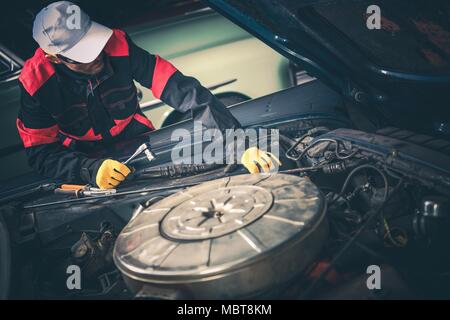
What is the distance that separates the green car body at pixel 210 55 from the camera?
2.99 meters

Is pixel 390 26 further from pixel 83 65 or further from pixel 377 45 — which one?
pixel 83 65

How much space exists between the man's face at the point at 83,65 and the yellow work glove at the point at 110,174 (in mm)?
583

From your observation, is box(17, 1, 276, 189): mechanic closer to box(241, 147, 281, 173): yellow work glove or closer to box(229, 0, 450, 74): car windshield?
box(241, 147, 281, 173): yellow work glove

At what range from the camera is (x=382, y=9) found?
4.62 feet

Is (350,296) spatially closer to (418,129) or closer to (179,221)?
(179,221)

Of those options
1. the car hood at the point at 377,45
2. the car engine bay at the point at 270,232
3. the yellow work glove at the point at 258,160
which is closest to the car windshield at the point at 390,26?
the car hood at the point at 377,45

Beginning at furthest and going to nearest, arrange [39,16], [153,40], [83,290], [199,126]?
[153,40], [199,126], [39,16], [83,290]

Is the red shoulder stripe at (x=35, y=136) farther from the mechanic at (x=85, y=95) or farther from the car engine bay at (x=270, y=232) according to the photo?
the car engine bay at (x=270, y=232)

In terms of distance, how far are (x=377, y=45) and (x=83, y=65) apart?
140 cm

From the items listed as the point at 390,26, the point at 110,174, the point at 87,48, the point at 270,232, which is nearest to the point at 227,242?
the point at 270,232

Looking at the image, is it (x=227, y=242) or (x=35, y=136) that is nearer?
(x=227, y=242)

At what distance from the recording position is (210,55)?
10.1ft
